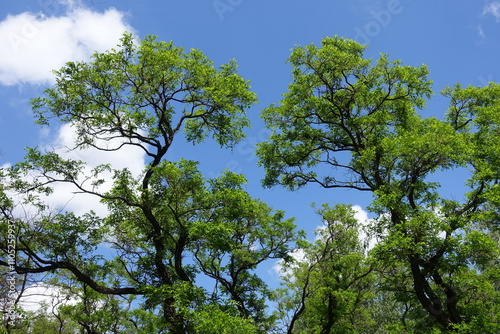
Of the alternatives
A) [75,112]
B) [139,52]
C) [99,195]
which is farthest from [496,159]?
[75,112]

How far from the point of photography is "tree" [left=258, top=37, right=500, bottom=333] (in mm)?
12500

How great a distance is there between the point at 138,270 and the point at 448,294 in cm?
1076

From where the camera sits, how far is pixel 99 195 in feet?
43.3

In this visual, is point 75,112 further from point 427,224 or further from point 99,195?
point 427,224
